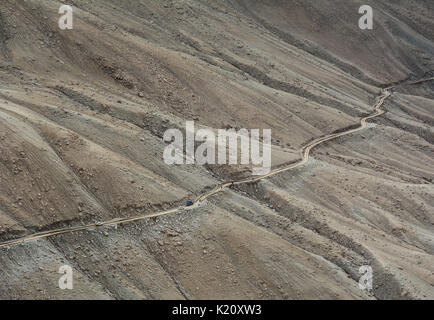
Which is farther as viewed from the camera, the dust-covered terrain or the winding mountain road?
the dust-covered terrain

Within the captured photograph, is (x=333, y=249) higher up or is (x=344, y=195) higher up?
(x=344, y=195)

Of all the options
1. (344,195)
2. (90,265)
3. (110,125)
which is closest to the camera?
(90,265)

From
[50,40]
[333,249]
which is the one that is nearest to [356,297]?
[333,249]

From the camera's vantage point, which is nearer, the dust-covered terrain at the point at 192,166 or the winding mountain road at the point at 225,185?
the winding mountain road at the point at 225,185

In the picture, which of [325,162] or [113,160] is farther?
[325,162]

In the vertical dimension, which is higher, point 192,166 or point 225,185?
point 192,166

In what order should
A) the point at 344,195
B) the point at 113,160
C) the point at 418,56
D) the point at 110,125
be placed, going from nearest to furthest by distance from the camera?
1. the point at 113,160
2. the point at 110,125
3. the point at 344,195
4. the point at 418,56

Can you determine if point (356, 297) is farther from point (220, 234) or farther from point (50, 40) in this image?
point (50, 40)

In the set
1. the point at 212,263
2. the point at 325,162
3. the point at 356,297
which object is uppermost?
the point at 325,162
